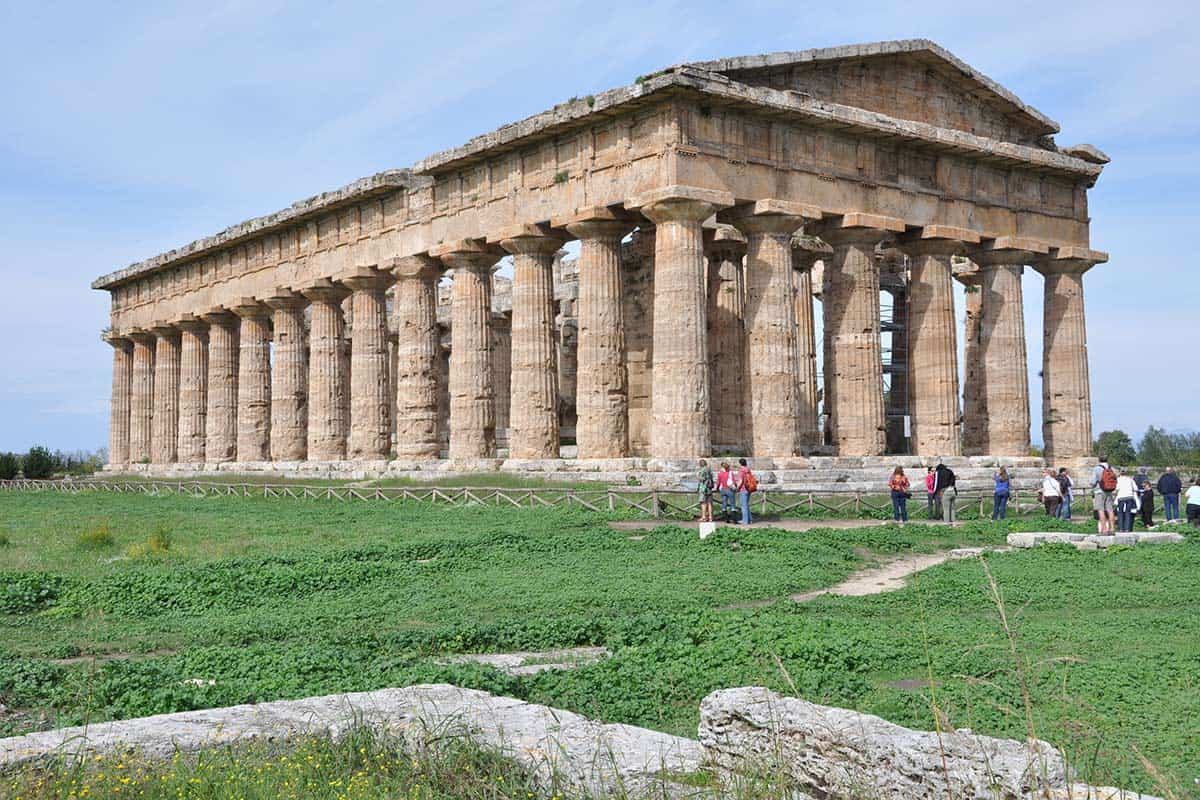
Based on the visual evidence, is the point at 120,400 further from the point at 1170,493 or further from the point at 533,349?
the point at 1170,493

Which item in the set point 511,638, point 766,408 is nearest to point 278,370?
point 766,408

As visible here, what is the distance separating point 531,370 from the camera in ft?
100

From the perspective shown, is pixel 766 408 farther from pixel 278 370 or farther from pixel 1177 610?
pixel 278 370

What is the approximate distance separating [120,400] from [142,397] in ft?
6.89

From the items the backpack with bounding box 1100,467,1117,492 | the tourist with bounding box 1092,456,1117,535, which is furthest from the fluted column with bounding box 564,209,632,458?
the backpack with bounding box 1100,467,1117,492

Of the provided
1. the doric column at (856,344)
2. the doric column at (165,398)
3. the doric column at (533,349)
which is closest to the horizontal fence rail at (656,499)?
the doric column at (533,349)

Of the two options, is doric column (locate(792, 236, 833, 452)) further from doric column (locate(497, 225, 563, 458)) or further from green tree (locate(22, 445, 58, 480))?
green tree (locate(22, 445, 58, 480))

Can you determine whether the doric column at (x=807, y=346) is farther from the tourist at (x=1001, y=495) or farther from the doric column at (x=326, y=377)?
the doric column at (x=326, y=377)

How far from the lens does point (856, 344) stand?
30062mm

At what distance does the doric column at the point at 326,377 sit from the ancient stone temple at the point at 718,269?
78 millimetres

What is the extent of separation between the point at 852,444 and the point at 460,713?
24138 millimetres

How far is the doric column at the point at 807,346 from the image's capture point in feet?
117

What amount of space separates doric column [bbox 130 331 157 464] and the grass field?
31140 millimetres

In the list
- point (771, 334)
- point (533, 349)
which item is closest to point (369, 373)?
point (533, 349)
